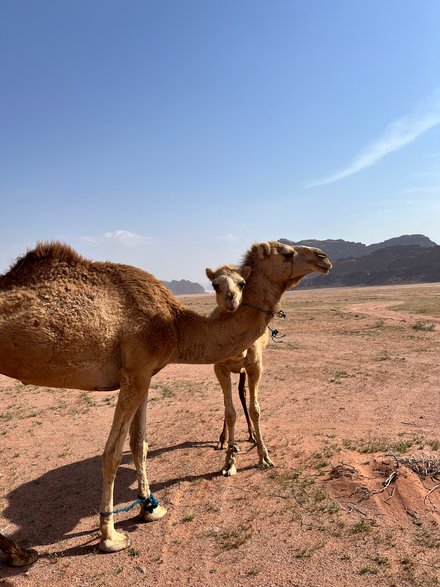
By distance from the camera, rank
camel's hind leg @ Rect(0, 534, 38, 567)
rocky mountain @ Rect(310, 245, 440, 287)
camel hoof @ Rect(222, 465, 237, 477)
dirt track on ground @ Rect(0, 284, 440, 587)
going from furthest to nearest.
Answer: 1. rocky mountain @ Rect(310, 245, 440, 287)
2. camel hoof @ Rect(222, 465, 237, 477)
3. camel's hind leg @ Rect(0, 534, 38, 567)
4. dirt track on ground @ Rect(0, 284, 440, 587)

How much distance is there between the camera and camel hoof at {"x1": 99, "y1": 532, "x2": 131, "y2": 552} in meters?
4.68

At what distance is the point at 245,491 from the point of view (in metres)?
5.79

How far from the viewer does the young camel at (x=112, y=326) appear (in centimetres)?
429

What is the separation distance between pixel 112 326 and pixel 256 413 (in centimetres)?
320

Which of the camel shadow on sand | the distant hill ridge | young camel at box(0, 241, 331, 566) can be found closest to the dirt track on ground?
the camel shadow on sand

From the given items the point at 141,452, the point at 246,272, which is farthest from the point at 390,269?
the point at 141,452

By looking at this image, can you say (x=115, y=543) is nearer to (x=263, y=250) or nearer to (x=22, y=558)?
(x=22, y=558)

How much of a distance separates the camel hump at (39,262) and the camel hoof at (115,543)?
292cm

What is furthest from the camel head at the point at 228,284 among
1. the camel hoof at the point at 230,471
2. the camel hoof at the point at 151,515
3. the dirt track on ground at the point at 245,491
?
the camel hoof at the point at 230,471

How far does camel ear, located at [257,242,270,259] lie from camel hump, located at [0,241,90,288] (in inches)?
77.8

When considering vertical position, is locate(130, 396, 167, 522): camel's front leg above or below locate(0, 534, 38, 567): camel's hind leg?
above

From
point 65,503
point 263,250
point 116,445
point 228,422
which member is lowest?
point 65,503

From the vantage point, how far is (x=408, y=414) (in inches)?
356

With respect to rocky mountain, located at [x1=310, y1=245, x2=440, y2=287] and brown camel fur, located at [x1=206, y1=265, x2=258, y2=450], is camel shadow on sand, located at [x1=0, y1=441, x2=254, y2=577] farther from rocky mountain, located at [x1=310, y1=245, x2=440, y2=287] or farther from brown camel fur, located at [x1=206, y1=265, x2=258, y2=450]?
rocky mountain, located at [x1=310, y1=245, x2=440, y2=287]
